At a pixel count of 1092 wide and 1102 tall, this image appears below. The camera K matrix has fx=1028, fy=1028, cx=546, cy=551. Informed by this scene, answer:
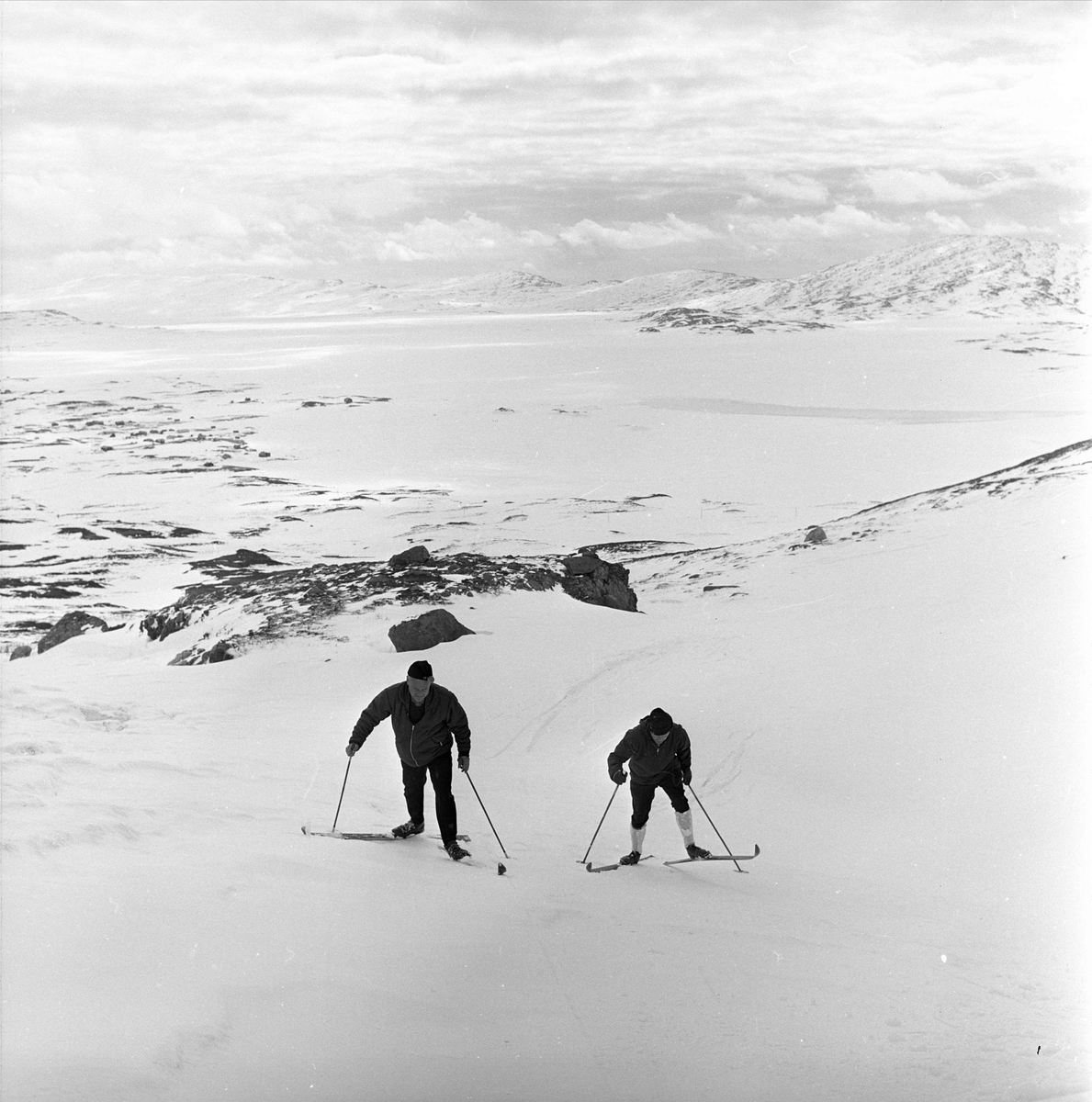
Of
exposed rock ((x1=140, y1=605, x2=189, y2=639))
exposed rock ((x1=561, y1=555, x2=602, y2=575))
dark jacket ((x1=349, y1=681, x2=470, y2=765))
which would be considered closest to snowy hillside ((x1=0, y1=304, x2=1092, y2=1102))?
exposed rock ((x1=140, y1=605, x2=189, y2=639))

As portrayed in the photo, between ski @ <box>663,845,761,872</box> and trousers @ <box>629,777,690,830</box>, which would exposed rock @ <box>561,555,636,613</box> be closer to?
ski @ <box>663,845,761,872</box>

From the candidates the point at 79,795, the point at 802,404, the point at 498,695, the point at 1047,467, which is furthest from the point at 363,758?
the point at 802,404

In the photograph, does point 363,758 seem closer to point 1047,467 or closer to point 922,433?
point 1047,467

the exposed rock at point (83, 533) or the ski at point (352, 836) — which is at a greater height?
the ski at point (352, 836)

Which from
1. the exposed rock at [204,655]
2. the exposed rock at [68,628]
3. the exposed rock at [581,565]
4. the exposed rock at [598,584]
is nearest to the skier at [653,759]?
the exposed rock at [204,655]

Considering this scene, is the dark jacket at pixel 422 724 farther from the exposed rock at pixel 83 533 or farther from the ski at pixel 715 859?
the exposed rock at pixel 83 533

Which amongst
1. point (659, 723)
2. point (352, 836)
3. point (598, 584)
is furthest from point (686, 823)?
point (598, 584)
